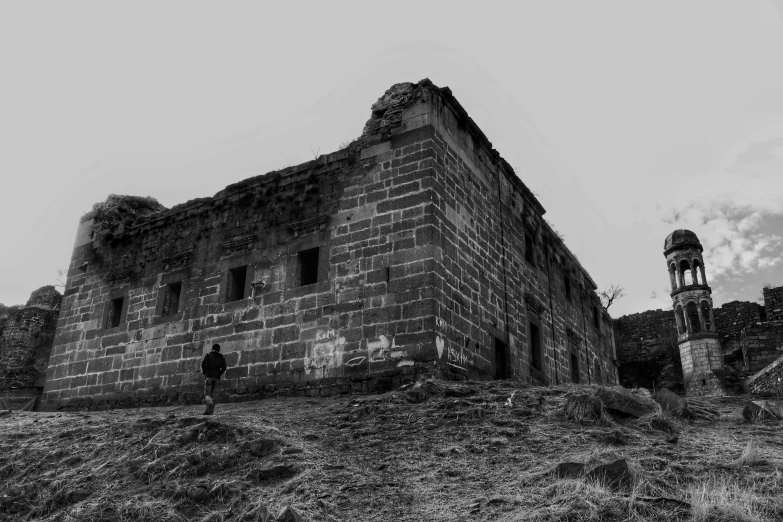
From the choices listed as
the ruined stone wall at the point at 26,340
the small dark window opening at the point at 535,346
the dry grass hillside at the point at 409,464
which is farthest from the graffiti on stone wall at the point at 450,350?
the ruined stone wall at the point at 26,340

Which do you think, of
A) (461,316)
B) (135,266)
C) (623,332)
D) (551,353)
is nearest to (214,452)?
(461,316)

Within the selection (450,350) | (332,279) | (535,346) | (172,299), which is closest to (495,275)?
(535,346)

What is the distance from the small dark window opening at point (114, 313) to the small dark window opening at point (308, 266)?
5.09 meters

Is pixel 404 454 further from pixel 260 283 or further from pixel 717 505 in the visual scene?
pixel 260 283

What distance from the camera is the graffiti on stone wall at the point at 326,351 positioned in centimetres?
1171

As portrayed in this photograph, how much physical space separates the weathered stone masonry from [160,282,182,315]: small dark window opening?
0.14 ft

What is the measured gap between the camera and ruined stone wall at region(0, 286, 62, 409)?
23562 millimetres

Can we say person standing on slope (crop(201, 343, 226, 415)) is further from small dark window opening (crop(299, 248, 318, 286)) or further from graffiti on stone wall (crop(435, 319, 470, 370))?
graffiti on stone wall (crop(435, 319, 470, 370))

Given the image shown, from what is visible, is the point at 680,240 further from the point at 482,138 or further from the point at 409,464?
the point at 409,464

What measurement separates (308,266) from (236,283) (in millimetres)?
1828

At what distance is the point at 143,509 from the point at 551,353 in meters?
12.0

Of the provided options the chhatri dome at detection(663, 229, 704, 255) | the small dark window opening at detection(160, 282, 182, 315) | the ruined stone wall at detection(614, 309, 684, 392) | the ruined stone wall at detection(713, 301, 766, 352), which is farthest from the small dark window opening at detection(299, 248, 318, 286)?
the ruined stone wall at detection(713, 301, 766, 352)

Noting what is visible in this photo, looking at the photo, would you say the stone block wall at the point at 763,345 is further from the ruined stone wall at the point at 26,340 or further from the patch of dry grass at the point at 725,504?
the ruined stone wall at the point at 26,340

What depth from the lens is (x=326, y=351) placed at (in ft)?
38.9
